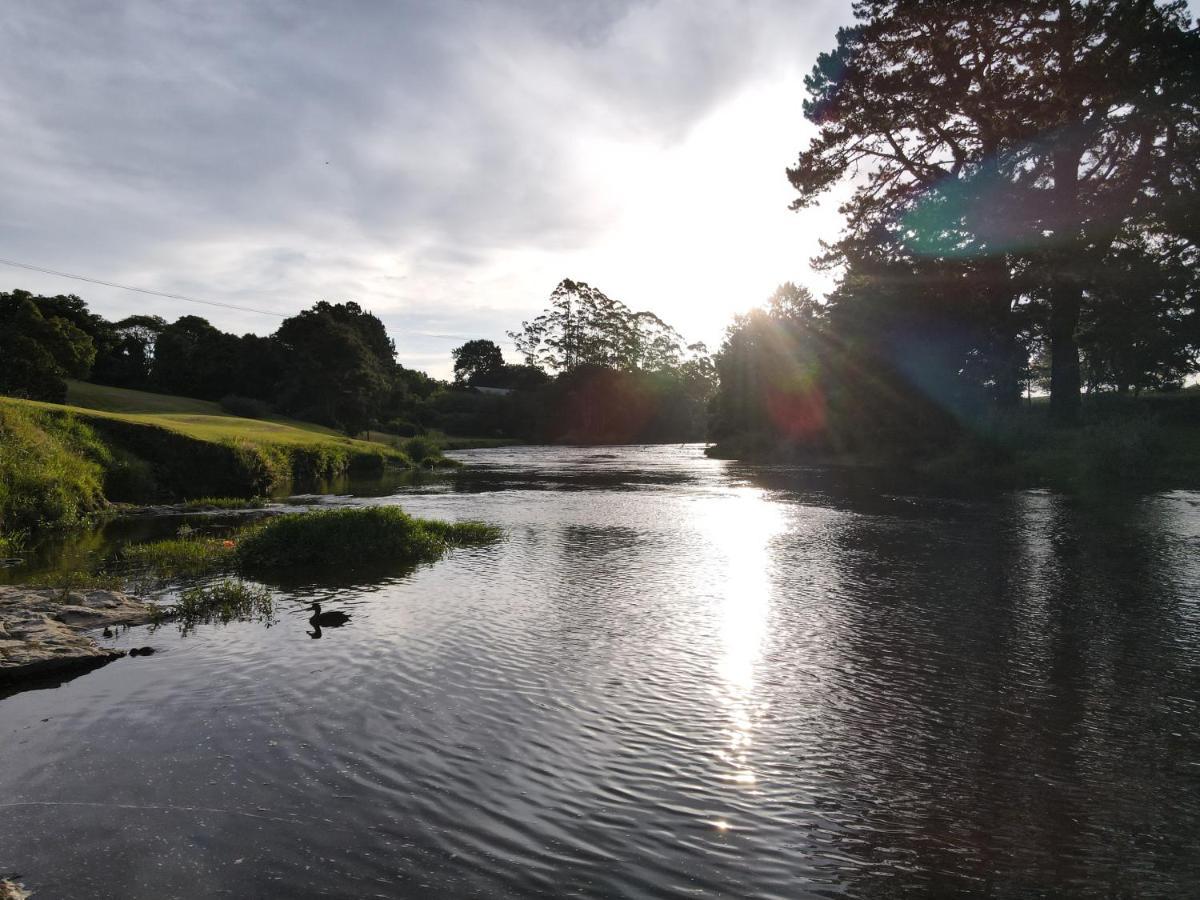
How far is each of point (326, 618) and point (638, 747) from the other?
6759mm

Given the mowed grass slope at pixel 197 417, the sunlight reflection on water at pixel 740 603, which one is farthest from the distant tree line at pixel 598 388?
the sunlight reflection on water at pixel 740 603

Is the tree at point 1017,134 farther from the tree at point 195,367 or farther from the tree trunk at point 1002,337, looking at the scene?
the tree at point 195,367

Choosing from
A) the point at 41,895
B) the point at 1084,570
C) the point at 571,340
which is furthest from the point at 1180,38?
the point at 571,340

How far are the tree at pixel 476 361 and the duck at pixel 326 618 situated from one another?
478ft

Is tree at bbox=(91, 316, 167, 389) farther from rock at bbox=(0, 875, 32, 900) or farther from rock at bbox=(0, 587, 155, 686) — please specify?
rock at bbox=(0, 875, 32, 900)

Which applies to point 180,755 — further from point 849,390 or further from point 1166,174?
point 849,390

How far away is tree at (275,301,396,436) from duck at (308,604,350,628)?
68.2 m

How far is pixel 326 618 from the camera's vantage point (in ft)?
40.9

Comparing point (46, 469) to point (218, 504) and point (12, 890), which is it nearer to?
point (218, 504)

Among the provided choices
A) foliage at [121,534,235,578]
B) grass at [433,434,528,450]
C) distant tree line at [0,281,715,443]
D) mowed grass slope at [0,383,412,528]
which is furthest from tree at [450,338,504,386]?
foliage at [121,534,235,578]

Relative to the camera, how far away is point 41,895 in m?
5.13

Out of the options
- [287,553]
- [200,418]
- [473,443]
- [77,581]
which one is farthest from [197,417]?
[473,443]

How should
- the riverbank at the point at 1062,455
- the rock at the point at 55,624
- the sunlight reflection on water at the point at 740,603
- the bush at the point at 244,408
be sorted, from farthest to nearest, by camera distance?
the bush at the point at 244,408 < the riverbank at the point at 1062,455 < the rock at the point at 55,624 < the sunlight reflection on water at the point at 740,603

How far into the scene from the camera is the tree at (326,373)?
7681 cm
